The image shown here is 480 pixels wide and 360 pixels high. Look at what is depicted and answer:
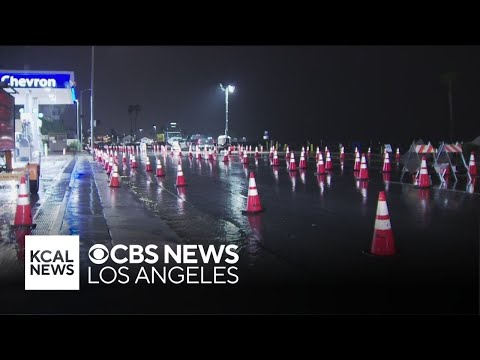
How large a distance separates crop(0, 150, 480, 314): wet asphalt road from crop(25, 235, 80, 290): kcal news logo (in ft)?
1.22

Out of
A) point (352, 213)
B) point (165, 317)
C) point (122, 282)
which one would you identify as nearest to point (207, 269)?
point (122, 282)

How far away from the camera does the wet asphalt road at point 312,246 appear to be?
592 cm

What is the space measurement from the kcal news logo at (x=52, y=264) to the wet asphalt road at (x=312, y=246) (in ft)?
1.22

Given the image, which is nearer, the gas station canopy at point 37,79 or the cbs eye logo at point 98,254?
the cbs eye logo at point 98,254

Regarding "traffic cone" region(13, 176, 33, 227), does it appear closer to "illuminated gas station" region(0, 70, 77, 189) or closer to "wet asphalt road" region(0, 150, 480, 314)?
"wet asphalt road" region(0, 150, 480, 314)

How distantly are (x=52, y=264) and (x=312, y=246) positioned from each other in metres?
3.57

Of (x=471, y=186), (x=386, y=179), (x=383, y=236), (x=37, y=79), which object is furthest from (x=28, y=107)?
(x=383, y=236)

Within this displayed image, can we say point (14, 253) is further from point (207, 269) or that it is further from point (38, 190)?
point (38, 190)

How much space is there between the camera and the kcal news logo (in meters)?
6.48

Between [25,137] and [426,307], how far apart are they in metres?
17.9

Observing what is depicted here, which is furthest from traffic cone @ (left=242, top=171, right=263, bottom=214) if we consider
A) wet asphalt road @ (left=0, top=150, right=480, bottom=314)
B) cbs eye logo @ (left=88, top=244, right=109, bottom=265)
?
cbs eye logo @ (left=88, top=244, right=109, bottom=265)

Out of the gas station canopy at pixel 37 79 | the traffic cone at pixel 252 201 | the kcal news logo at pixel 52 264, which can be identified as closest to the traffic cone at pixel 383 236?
the kcal news logo at pixel 52 264

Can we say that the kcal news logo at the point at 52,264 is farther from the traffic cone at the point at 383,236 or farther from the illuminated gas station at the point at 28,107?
the illuminated gas station at the point at 28,107

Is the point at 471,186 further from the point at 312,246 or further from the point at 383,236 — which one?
the point at 383,236
